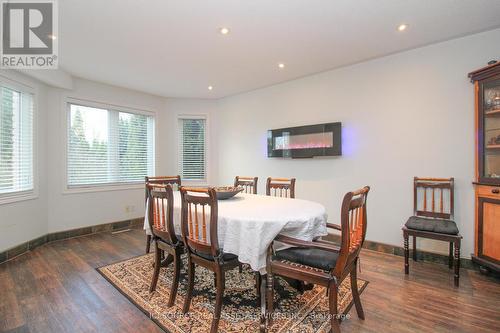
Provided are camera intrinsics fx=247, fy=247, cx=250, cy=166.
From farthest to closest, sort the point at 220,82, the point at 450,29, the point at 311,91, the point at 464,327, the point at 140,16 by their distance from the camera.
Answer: the point at 220,82
the point at 311,91
the point at 450,29
the point at 140,16
the point at 464,327

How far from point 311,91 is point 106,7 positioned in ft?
9.45

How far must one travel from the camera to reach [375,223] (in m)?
3.38

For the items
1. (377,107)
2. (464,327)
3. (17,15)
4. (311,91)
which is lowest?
(464,327)

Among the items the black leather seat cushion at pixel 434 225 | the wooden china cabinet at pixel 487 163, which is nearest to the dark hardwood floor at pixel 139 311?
the wooden china cabinet at pixel 487 163

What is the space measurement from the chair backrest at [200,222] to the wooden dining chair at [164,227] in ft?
0.65

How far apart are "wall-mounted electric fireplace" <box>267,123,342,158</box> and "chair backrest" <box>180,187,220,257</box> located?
2337 mm

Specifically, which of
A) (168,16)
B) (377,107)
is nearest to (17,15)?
(168,16)

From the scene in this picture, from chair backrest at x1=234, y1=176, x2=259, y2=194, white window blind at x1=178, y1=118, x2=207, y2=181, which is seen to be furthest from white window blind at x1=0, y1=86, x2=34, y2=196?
chair backrest at x1=234, y1=176, x2=259, y2=194

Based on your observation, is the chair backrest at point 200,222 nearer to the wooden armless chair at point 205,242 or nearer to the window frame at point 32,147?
the wooden armless chair at point 205,242

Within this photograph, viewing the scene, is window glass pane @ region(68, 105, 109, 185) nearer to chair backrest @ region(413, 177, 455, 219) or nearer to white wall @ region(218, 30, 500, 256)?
white wall @ region(218, 30, 500, 256)

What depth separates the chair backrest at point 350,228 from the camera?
1535 millimetres

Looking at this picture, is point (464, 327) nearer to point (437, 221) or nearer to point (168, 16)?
point (437, 221)

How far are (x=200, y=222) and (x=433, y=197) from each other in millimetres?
2705

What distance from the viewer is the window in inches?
164
